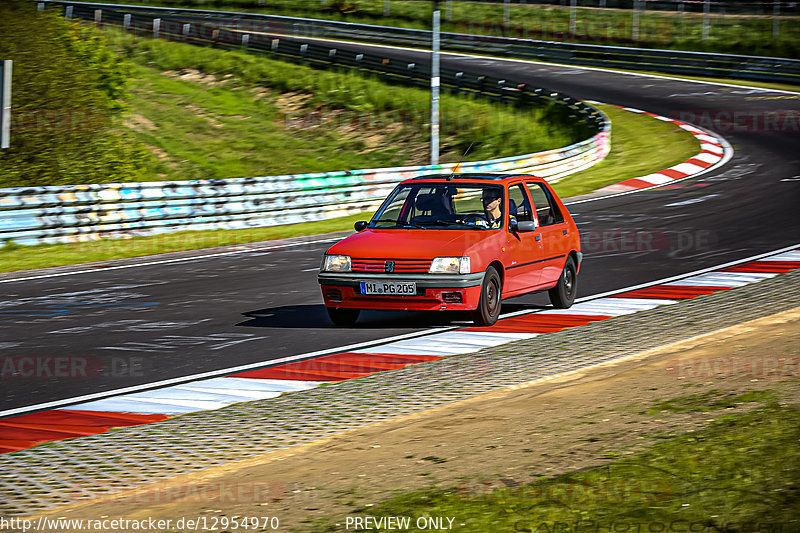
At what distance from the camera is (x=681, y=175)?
2764 cm

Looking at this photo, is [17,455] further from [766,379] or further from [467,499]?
[766,379]

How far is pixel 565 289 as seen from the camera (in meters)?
12.9

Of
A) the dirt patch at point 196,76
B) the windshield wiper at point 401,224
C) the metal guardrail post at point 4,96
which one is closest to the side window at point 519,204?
the windshield wiper at point 401,224

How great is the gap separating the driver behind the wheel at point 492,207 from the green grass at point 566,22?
4005cm

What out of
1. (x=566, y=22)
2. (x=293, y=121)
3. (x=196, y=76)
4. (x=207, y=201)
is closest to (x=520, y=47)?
(x=566, y=22)

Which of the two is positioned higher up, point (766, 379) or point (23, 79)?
point (23, 79)

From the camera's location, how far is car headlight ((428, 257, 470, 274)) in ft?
35.7

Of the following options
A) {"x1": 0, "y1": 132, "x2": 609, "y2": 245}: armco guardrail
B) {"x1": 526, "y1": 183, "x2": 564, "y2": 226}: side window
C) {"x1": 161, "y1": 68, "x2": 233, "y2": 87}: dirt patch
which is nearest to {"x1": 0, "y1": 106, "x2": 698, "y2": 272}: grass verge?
{"x1": 0, "y1": 132, "x2": 609, "y2": 245}: armco guardrail

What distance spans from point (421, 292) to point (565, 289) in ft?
8.36

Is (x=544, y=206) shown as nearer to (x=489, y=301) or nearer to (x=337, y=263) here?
A: (x=489, y=301)

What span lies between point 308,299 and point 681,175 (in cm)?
1664

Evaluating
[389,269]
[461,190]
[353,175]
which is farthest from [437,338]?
[353,175]

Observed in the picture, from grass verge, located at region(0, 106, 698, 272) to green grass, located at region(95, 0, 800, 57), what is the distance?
1816 cm

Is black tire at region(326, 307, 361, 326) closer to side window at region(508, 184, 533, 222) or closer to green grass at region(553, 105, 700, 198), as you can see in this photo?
side window at region(508, 184, 533, 222)
